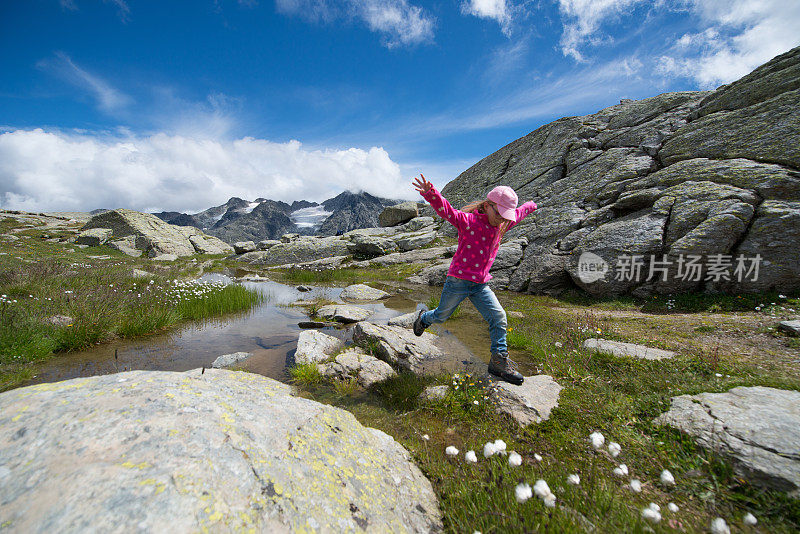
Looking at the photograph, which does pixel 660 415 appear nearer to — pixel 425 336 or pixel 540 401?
pixel 540 401

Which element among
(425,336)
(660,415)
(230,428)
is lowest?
(425,336)

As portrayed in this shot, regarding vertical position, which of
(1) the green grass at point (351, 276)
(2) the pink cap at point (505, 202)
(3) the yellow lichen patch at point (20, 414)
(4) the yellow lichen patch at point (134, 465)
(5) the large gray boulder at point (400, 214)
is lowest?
(1) the green grass at point (351, 276)

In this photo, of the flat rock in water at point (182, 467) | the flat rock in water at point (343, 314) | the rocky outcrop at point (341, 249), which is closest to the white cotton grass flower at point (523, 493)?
the flat rock in water at point (182, 467)

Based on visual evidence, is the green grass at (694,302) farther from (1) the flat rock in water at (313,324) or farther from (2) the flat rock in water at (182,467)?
(2) the flat rock in water at (182,467)

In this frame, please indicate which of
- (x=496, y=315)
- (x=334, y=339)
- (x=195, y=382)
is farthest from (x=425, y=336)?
(x=195, y=382)

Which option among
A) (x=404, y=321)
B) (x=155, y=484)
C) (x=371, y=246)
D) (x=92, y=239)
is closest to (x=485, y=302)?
(x=404, y=321)

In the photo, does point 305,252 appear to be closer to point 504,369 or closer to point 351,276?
point 351,276

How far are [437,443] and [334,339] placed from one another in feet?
15.0

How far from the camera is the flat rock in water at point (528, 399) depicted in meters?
4.19

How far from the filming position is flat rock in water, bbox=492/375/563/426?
13.7 feet

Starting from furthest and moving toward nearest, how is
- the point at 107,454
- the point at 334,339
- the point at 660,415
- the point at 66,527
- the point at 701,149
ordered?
the point at 701,149 < the point at 334,339 < the point at 660,415 < the point at 107,454 < the point at 66,527

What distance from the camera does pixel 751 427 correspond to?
311 centimetres

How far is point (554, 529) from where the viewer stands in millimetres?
2119

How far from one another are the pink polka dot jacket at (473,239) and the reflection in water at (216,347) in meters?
2.51
